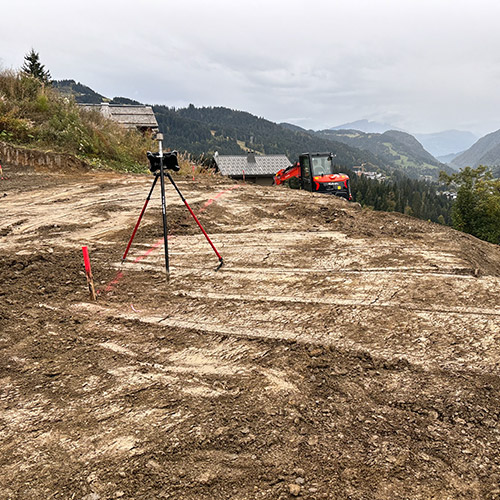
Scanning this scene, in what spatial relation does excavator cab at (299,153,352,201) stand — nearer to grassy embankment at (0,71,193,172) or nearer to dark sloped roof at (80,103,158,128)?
grassy embankment at (0,71,193,172)

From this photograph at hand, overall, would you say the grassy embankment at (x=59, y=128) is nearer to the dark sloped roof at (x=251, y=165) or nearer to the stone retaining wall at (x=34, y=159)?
the stone retaining wall at (x=34, y=159)

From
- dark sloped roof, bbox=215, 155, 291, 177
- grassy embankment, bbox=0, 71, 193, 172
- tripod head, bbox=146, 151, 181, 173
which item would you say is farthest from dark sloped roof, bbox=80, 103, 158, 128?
tripod head, bbox=146, 151, 181, 173

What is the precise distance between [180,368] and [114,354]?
2.55 feet

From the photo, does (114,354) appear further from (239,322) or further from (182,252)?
(182,252)

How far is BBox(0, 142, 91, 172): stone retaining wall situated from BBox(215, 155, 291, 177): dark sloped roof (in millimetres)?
32376

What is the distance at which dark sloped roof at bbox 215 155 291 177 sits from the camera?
151 feet

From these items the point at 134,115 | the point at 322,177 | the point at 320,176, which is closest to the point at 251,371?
the point at 322,177

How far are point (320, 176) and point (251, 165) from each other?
32226mm

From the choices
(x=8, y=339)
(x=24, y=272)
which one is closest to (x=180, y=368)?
(x=8, y=339)

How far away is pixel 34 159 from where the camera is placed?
529 inches

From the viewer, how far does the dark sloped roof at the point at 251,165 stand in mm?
46081

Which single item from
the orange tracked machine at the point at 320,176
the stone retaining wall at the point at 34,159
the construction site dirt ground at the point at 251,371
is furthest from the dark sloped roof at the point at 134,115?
the construction site dirt ground at the point at 251,371

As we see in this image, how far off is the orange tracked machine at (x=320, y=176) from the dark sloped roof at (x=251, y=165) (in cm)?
2828

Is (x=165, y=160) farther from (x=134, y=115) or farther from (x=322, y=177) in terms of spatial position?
(x=134, y=115)
